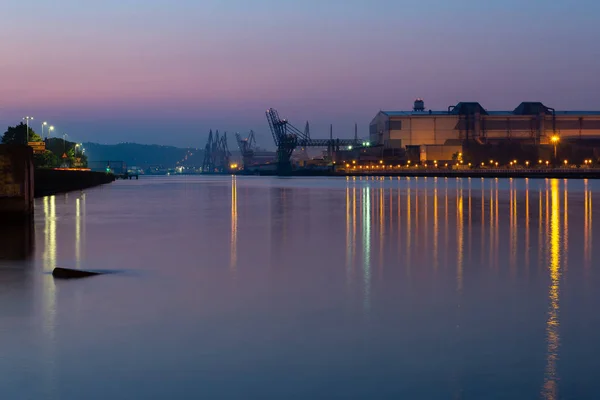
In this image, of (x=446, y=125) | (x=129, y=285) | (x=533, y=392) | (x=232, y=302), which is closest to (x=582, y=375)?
(x=533, y=392)

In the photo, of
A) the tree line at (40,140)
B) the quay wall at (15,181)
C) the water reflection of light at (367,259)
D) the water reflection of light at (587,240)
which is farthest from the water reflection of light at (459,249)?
→ the tree line at (40,140)

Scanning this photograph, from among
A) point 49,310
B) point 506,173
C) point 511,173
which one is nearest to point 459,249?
point 49,310

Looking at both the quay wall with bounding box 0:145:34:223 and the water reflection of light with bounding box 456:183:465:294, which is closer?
the water reflection of light with bounding box 456:183:465:294

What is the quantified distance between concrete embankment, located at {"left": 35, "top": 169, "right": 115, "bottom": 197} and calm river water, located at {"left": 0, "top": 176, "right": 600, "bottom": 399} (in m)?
49.7

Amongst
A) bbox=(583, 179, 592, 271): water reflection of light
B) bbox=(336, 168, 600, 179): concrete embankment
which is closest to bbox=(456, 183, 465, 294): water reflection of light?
bbox=(583, 179, 592, 271): water reflection of light

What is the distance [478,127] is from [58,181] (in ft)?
427

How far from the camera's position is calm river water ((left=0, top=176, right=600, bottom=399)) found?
27.9 ft

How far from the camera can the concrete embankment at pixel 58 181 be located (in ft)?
237

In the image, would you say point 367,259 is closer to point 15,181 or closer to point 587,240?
point 587,240

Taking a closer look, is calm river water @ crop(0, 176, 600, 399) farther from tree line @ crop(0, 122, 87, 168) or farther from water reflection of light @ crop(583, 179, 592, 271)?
tree line @ crop(0, 122, 87, 168)

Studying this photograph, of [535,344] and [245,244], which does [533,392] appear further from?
[245,244]

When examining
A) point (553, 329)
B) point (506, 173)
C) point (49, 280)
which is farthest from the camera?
point (506, 173)

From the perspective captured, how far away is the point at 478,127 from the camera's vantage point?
7539 inches

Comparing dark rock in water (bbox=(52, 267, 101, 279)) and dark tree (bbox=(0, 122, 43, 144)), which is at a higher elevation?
dark tree (bbox=(0, 122, 43, 144))
